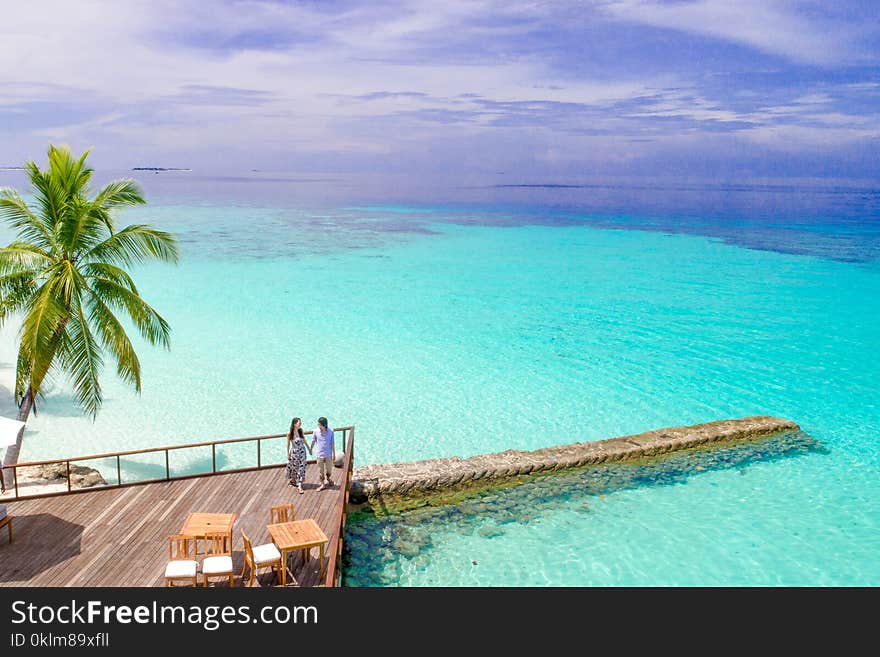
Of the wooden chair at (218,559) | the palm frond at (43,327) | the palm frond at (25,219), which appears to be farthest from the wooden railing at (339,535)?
the palm frond at (25,219)

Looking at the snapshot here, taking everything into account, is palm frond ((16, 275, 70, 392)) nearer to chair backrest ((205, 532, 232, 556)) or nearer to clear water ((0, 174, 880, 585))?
chair backrest ((205, 532, 232, 556))

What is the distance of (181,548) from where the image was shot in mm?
10695

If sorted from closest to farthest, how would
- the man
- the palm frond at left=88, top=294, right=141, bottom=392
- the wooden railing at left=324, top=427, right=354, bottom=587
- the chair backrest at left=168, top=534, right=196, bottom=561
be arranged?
the wooden railing at left=324, top=427, right=354, bottom=587 < the chair backrest at left=168, top=534, right=196, bottom=561 < the man < the palm frond at left=88, top=294, right=141, bottom=392

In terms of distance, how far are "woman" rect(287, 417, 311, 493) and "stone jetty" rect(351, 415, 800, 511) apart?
186 cm

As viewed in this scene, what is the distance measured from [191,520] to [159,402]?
12.7 m

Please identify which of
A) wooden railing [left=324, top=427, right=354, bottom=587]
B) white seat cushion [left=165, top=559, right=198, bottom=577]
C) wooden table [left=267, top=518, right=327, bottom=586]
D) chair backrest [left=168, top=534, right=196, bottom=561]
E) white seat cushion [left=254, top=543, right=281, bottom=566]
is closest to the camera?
white seat cushion [left=165, top=559, right=198, bottom=577]

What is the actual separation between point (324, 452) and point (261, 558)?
326cm

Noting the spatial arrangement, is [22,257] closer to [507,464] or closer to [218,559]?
[218,559]

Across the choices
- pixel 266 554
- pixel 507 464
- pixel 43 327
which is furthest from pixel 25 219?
pixel 507 464

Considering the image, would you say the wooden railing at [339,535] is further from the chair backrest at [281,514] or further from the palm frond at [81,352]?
the palm frond at [81,352]

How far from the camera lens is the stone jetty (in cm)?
1473

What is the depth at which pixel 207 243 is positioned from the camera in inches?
2447

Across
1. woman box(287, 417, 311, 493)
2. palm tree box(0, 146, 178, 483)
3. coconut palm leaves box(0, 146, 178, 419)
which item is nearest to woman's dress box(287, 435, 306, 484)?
woman box(287, 417, 311, 493)
